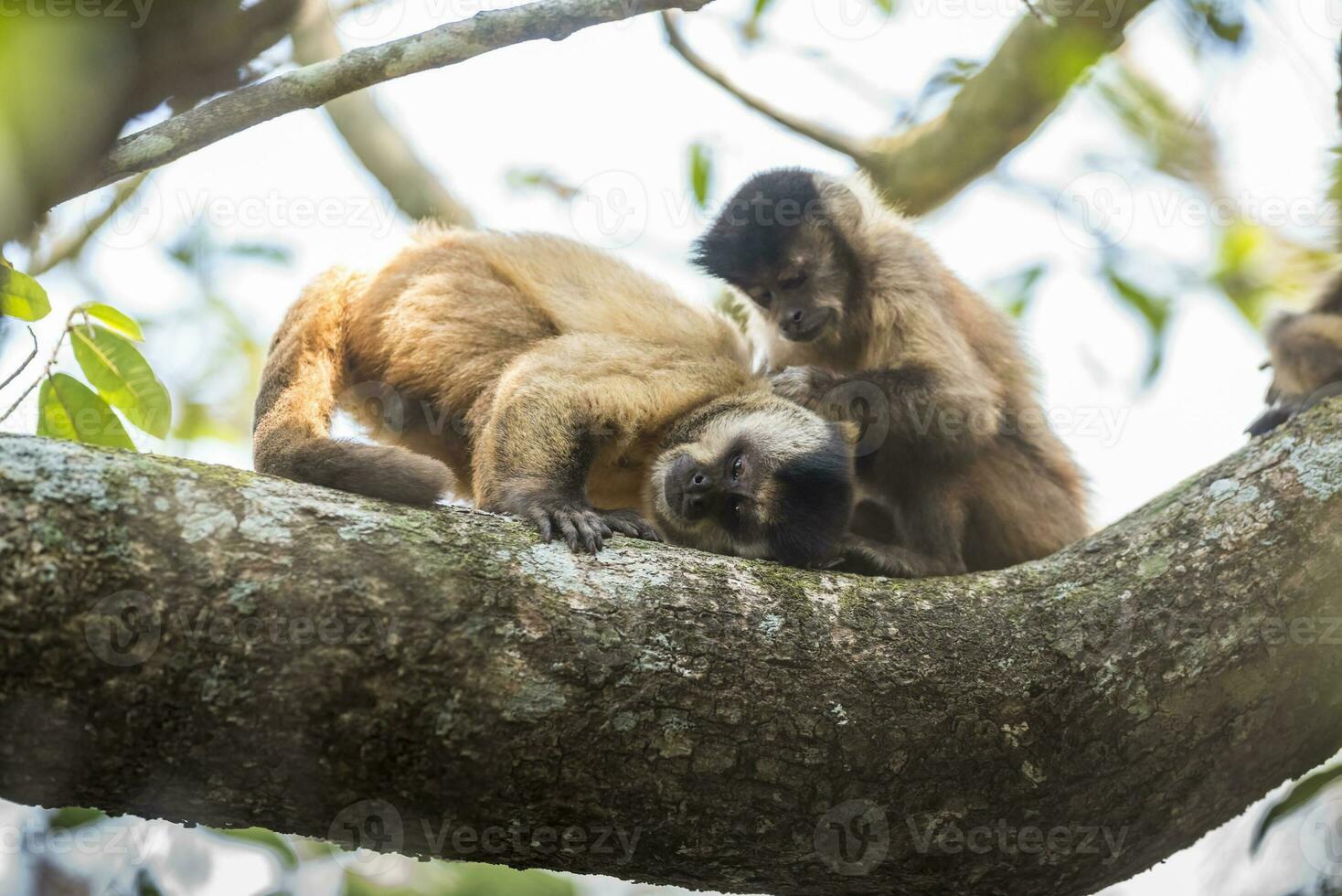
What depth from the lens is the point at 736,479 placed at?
554 centimetres

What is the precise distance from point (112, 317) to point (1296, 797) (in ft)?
16.1

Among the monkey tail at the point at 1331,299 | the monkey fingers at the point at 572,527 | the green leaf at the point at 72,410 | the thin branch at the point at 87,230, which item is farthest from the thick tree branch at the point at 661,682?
the thin branch at the point at 87,230

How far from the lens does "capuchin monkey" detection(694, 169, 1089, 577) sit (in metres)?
5.88

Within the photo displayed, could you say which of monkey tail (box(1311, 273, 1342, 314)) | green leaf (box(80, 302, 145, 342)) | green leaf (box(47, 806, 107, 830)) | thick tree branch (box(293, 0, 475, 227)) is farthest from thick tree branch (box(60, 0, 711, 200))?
thick tree branch (box(293, 0, 475, 227))

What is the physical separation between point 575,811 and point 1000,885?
60.7 inches

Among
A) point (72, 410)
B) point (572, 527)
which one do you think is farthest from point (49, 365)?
point (572, 527)

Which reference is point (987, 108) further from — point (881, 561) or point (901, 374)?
point (881, 561)

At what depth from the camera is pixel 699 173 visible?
25.3 ft

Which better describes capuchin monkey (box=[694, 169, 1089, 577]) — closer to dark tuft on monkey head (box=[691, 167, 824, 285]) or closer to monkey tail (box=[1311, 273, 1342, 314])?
dark tuft on monkey head (box=[691, 167, 824, 285])

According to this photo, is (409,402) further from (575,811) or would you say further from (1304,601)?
(1304,601)

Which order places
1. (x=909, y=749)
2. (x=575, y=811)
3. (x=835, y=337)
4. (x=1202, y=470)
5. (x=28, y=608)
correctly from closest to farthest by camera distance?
(x=28, y=608) → (x=575, y=811) → (x=909, y=749) → (x=1202, y=470) → (x=835, y=337)

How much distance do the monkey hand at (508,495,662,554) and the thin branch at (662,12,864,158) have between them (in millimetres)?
4007

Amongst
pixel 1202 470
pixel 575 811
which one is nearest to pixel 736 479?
pixel 1202 470

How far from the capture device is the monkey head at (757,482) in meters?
5.46
